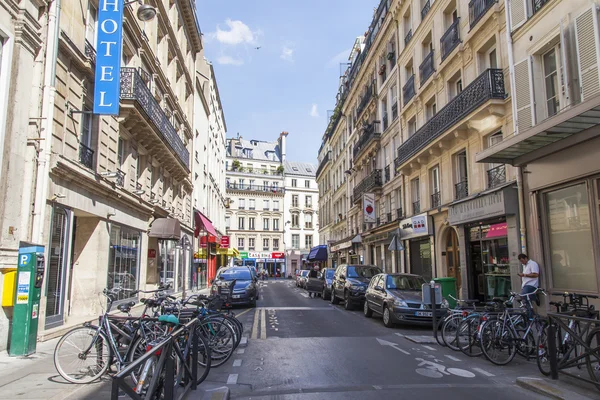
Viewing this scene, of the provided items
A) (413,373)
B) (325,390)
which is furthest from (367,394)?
(413,373)

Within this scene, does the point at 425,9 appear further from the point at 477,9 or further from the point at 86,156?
the point at 86,156

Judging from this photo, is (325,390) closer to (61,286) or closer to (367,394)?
(367,394)

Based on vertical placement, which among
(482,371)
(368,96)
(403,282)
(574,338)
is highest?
(368,96)

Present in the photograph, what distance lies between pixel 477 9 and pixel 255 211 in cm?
5470

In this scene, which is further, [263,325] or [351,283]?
[351,283]

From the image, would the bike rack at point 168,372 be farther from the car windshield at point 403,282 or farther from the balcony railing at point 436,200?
the balcony railing at point 436,200

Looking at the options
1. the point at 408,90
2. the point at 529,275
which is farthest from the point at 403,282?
the point at 408,90

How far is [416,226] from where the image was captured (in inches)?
802

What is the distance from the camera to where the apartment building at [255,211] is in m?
66.9

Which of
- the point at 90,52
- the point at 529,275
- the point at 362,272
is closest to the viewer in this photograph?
the point at 529,275

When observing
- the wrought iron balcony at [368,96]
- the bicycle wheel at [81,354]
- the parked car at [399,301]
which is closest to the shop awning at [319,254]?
the wrought iron balcony at [368,96]

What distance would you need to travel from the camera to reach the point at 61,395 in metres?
5.40

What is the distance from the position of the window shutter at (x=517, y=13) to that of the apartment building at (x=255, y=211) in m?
55.6

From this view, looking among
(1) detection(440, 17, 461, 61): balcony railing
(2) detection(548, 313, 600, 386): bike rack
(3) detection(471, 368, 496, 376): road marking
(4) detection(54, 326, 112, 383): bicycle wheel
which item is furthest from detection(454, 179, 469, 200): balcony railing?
(4) detection(54, 326, 112, 383): bicycle wheel
